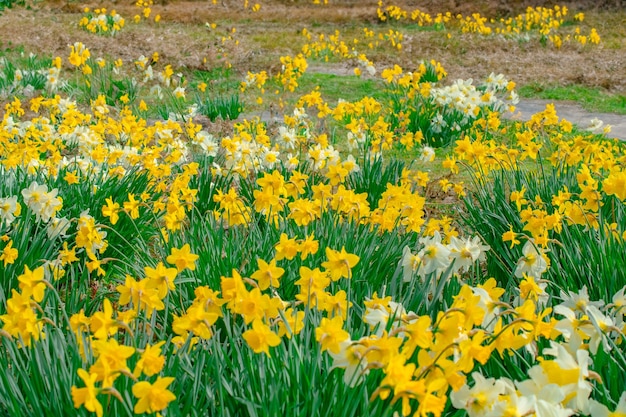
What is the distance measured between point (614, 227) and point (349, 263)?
4.48 ft

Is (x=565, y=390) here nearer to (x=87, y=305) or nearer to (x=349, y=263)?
(x=349, y=263)

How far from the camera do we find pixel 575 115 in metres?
7.18

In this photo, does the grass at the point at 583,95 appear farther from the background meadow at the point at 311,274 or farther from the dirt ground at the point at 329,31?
the background meadow at the point at 311,274

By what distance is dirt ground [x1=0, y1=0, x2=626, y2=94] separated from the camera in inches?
388

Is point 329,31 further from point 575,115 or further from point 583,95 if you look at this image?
point 575,115

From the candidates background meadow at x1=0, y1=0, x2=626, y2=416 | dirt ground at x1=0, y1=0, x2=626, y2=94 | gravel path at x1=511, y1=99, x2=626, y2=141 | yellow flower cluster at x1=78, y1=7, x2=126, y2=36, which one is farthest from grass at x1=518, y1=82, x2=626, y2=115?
yellow flower cluster at x1=78, y1=7, x2=126, y2=36

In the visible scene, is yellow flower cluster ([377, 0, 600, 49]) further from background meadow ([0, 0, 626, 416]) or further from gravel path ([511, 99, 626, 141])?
background meadow ([0, 0, 626, 416])

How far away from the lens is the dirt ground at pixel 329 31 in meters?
9.84

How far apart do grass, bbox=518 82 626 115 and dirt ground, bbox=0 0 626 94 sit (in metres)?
0.29

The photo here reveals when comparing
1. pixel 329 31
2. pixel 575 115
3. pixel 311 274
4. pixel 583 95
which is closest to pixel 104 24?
pixel 329 31

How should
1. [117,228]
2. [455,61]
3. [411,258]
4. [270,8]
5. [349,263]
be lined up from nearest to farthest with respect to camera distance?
[349,263] < [411,258] < [117,228] < [455,61] < [270,8]

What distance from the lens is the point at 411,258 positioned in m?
1.97

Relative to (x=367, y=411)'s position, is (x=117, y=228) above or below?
below

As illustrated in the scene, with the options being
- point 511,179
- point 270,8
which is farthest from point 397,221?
point 270,8
